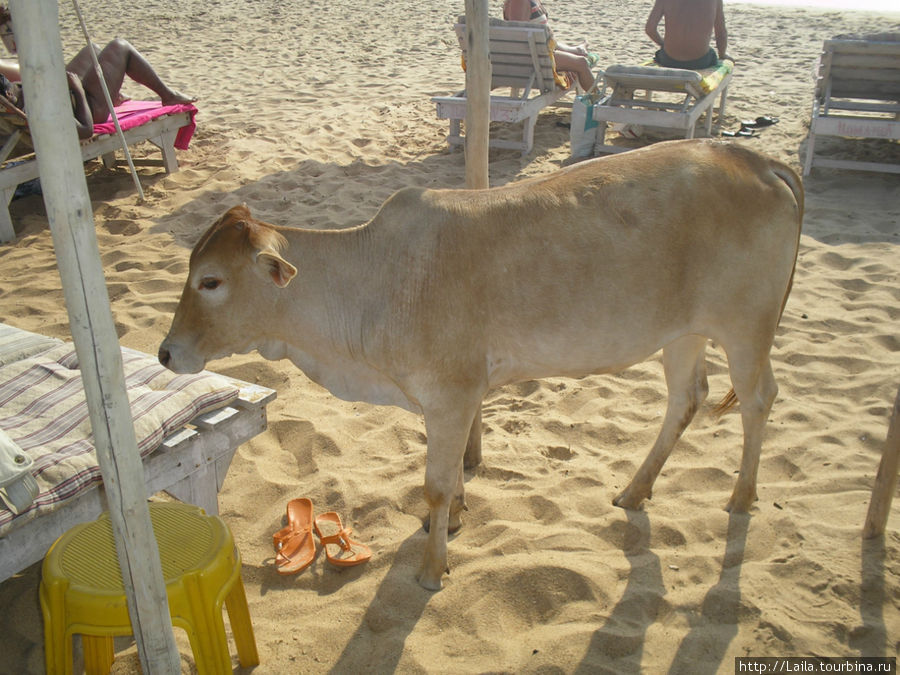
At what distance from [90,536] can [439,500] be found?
134 centimetres

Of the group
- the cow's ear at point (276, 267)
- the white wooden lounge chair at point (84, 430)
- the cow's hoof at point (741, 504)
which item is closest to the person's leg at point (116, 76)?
the white wooden lounge chair at point (84, 430)

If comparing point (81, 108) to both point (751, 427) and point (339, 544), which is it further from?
point (751, 427)

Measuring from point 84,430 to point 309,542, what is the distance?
3.49ft

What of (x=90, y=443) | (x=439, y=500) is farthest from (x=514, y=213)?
(x=90, y=443)

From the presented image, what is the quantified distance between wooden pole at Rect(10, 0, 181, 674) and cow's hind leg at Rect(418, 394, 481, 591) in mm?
1315

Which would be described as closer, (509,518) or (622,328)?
(622,328)

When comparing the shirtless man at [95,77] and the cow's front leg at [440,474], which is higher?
the shirtless man at [95,77]

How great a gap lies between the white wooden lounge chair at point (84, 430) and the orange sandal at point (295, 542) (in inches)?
13.7

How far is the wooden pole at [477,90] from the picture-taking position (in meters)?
3.80

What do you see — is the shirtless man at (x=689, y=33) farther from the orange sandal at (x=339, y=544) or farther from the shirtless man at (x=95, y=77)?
the orange sandal at (x=339, y=544)

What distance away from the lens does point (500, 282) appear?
125 inches

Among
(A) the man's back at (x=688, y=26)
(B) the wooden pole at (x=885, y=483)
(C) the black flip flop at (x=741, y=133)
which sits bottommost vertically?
(B) the wooden pole at (x=885, y=483)

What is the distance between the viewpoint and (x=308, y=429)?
434cm

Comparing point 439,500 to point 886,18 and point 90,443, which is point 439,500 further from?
point 886,18
